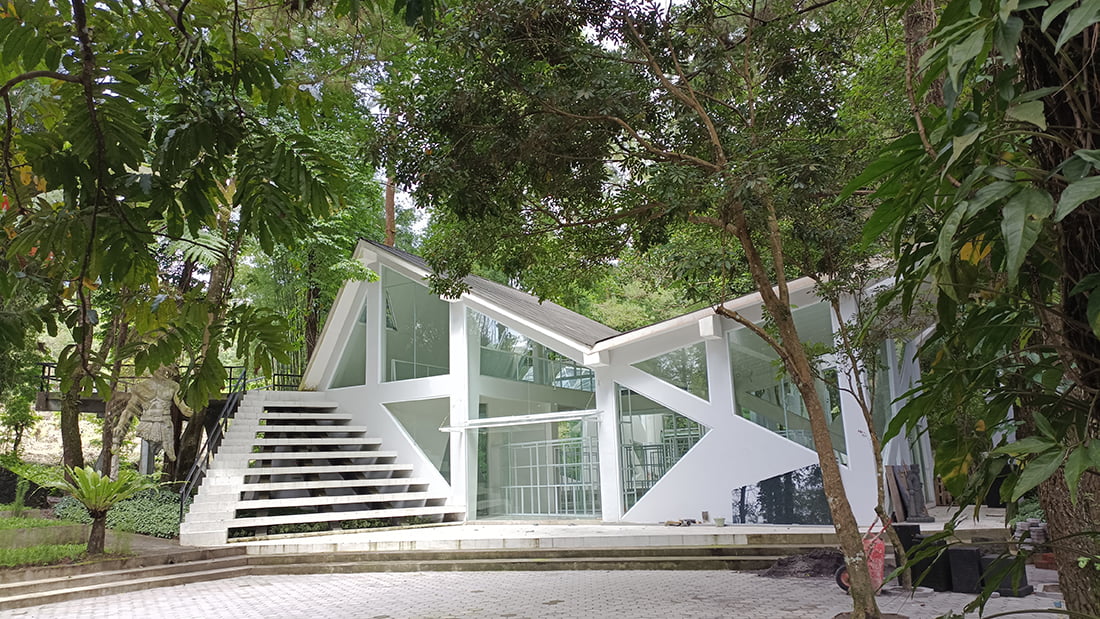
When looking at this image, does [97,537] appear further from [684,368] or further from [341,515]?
[684,368]

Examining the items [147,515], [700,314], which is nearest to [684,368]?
[700,314]

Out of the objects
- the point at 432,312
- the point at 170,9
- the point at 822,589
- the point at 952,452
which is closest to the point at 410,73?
the point at 432,312

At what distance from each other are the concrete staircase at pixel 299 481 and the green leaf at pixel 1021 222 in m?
11.6

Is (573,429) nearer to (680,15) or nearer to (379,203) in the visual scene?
(379,203)

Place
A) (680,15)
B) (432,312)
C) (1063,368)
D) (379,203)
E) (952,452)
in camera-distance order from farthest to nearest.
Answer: (379,203) < (432,312) < (680,15) < (952,452) < (1063,368)

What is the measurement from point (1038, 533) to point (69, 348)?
8.88 metres

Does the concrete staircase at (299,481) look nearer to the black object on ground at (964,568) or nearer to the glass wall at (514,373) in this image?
the glass wall at (514,373)

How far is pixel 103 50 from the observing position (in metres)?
2.06

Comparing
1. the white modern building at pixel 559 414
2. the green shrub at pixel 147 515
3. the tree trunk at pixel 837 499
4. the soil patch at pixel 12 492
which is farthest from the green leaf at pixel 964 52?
the soil patch at pixel 12 492

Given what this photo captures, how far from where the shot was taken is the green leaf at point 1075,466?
0.77 metres

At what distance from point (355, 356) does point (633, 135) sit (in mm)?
11075

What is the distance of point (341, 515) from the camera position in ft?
40.0

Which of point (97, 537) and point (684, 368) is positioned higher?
point (684, 368)

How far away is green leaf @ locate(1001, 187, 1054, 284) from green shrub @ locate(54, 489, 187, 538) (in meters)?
12.8
